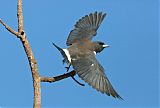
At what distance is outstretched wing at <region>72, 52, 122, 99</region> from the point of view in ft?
9.02

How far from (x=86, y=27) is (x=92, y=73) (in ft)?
4.67

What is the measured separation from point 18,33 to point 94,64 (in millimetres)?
1727

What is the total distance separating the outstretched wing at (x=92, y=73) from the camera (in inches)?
108

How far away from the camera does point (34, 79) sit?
2.01 metres

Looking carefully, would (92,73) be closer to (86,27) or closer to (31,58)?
(86,27)

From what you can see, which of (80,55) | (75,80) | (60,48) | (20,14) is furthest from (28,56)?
(80,55)

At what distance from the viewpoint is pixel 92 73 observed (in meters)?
3.60

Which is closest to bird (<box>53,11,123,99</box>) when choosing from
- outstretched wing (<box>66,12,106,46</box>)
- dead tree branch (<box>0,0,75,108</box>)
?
outstretched wing (<box>66,12,106,46</box>)

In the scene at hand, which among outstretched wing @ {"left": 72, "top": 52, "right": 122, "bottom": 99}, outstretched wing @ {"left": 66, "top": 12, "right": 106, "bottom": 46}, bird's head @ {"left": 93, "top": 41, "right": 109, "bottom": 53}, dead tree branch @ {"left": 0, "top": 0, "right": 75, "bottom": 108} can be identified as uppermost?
outstretched wing @ {"left": 66, "top": 12, "right": 106, "bottom": 46}

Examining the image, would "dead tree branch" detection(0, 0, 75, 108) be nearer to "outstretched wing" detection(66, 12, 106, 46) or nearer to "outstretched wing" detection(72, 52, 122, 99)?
"outstretched wing" detection(72, 52, 122, 99)

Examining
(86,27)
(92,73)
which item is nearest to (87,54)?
(92,73)

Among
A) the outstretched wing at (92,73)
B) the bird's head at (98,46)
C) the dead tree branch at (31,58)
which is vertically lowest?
the dead tree branch at (31,58)

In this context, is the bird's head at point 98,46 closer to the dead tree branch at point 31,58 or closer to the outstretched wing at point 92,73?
the outstretched wing at point 92,73

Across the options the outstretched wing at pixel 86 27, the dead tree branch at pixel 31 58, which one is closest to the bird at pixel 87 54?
the outstretched wing at pixel 86 27
